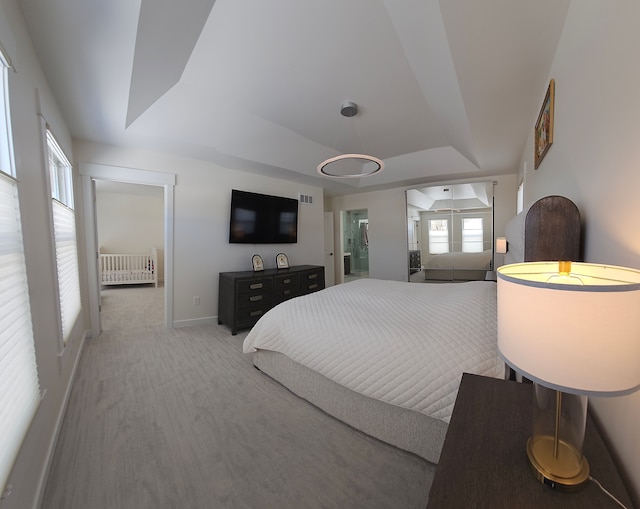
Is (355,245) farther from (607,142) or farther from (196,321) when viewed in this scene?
(607,142)

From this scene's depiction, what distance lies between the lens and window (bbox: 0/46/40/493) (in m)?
0.96

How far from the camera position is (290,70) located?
6.88ft

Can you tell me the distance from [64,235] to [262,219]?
229cm

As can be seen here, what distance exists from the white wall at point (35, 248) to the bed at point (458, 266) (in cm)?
509

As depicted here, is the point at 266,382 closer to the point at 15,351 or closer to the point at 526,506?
the point at 15,351

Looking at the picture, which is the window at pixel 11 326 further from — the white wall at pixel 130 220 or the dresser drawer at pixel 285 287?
the white wall at pixel 130 220

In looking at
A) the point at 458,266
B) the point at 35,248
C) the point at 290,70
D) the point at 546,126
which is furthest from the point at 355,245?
the point at 35,248

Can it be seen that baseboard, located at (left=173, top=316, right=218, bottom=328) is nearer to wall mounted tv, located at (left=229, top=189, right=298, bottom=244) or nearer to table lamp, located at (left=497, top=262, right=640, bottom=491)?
wall mounted tv, located at (left=229, top=189, right=298, bottom=244)

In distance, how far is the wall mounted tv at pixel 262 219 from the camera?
3.81 m

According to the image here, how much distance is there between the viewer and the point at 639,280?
0.53 meters

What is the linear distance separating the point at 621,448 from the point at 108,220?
8336 mm

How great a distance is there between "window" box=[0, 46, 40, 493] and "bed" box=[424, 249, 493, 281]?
5.15 m

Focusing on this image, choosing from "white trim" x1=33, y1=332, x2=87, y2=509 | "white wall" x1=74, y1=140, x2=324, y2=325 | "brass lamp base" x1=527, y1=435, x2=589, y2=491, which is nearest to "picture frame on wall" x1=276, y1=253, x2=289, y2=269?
"white wall" x1=74, y1=140, x2=324, y2=325

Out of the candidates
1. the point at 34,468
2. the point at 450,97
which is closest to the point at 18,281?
the point at 34,468
